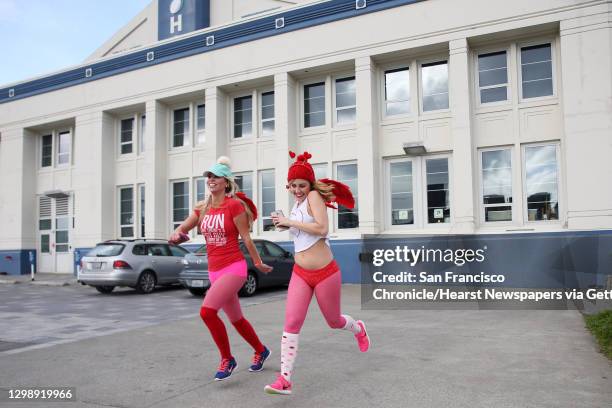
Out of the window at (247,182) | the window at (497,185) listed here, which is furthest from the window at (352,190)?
the window at (497,185)

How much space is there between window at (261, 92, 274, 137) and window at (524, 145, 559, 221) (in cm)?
843

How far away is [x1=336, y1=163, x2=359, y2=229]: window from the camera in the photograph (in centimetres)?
1744

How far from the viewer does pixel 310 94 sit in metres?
18.8

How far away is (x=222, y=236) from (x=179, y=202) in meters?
16.5

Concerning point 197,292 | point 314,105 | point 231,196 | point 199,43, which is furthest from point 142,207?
point 231,196

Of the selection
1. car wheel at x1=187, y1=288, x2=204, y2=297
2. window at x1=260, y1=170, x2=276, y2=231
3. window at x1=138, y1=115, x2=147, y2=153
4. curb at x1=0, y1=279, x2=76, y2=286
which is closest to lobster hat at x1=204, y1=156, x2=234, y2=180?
car wheel at x1=187, y1=288, x2=204, y2=297

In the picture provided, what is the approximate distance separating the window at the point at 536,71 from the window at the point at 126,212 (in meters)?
15.1

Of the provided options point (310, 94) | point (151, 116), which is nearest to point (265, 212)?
point (310, 94)

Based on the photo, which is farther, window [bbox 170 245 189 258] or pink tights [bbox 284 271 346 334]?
window [bbox 170 245 189 258]

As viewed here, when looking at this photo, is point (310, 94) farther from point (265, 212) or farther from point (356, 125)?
point (265, 212)

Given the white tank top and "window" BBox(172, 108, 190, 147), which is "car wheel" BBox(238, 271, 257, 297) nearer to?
the white tank top

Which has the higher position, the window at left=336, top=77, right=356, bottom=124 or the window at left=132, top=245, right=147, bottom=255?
the window at left=336, top=77, right=356, bottom=124

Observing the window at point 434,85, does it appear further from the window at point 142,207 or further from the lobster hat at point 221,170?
the lobster hat at point 221,170

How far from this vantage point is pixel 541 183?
15.0 meters
